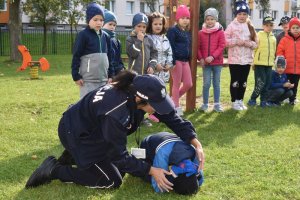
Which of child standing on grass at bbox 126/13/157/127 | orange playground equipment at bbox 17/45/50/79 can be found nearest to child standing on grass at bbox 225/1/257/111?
child standing on grass at bbox 126/13/157/127

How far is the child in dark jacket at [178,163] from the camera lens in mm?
3637

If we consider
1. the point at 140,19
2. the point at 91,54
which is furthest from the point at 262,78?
the point at 91,54

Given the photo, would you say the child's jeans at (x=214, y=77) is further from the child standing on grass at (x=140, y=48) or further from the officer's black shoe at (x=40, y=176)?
the officer's black shoe at (x=40, y=176)

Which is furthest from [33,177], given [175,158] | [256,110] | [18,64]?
[18,64]

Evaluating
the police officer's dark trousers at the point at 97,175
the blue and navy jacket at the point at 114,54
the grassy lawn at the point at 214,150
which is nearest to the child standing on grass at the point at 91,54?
the blue and navy jacket at the point at 114,54

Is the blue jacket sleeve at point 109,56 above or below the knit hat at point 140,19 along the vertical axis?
below

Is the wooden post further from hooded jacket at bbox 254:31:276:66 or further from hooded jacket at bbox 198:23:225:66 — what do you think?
hooded jacket at bbox 254:31:276:66

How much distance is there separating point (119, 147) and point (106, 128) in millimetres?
184

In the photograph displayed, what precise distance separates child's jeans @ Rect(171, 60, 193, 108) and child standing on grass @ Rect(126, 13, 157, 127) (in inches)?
29.5

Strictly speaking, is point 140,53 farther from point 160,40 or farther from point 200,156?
point 200,156

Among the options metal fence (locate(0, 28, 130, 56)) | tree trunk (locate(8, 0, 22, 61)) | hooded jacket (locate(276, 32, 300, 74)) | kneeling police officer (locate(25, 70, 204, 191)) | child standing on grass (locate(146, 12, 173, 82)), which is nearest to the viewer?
kneeling police officer (locate(25, 70, 204, 191))

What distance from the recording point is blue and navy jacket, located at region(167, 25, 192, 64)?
21.5 feet

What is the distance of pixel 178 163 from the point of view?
12.0 feet

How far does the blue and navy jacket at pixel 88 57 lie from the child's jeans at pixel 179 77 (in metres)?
1.67
